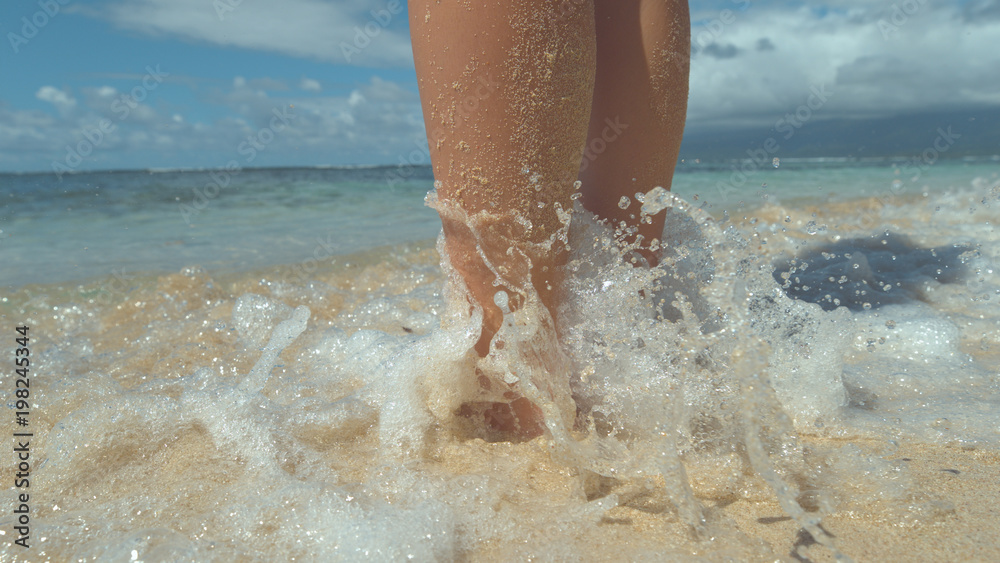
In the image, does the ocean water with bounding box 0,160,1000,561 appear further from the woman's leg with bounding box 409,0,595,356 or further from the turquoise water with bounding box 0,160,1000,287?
the turquoise water with bounding box 0,160,1000,287

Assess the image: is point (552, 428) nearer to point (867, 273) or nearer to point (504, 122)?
point (504, 122)

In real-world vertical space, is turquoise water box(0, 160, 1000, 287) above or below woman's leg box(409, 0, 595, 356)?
below

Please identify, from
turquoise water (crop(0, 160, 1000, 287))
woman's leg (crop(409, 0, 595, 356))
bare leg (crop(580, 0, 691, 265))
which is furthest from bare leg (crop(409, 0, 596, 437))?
turquoise water (crop(0, 160, 1000, 287))

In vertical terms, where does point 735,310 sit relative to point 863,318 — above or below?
above

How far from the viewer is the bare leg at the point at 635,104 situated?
108 centimetres

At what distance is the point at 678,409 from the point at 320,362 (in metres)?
0.81

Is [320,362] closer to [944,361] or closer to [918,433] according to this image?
[918,433]

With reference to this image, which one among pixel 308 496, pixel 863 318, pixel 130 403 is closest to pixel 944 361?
pixel 863 318

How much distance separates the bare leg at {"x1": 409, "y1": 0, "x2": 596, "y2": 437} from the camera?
2.87 feet

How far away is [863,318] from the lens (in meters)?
1.62

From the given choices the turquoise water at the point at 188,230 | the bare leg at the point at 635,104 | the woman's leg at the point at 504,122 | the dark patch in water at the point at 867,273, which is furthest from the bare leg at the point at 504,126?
the dark patch in water at the point at 867,273

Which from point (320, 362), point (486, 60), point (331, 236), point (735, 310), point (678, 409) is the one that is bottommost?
point (331, 236)

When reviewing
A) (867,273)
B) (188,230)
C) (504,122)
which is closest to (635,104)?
(504,122)

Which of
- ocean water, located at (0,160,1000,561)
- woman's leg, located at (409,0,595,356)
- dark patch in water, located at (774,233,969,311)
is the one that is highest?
woman's leg, located at (409,0,595,356)
